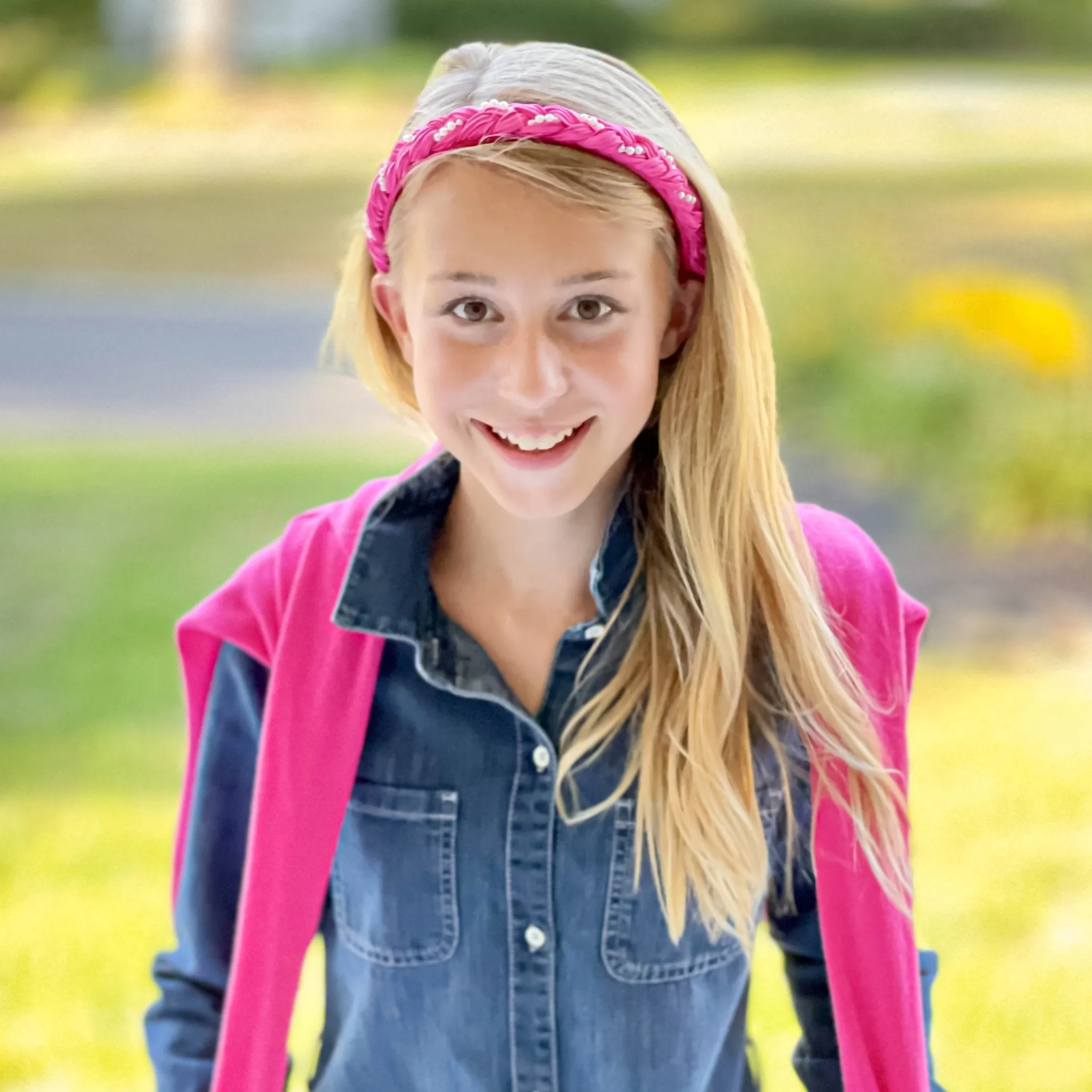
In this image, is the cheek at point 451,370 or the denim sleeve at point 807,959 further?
the denim sleeve at point 807,959

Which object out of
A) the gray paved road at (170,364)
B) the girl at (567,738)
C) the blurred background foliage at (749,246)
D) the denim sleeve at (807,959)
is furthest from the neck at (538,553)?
the gray paved road at (170,364)

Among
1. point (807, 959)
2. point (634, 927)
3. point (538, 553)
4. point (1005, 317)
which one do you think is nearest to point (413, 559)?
point (538, 553)

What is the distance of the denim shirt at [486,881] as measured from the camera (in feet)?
2.83

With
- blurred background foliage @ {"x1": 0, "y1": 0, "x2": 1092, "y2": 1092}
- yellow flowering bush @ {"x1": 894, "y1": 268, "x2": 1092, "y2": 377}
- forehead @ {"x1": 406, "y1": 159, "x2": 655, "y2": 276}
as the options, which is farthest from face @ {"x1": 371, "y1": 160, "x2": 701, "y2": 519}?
yellow flowering bush @ {"x1": 894, "y1": 268, "x2": 1092, "y2": 377}

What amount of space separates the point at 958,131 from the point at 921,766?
1.35 metres

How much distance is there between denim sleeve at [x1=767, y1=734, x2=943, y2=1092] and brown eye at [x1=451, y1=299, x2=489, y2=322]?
0.39m

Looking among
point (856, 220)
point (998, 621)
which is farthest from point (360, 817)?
point (856, 220)

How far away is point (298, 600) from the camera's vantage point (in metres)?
0.88

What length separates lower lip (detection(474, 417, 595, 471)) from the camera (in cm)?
80

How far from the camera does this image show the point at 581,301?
0.79 m

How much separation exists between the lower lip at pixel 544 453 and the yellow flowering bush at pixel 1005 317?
203cm

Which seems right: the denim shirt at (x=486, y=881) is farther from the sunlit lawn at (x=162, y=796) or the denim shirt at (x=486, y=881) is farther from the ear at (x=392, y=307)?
the sunlit lawn at (x=162, y=796)

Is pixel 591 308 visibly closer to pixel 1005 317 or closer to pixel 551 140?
pixel 551 140

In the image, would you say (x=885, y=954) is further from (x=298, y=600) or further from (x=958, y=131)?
(x=958, y=131)
